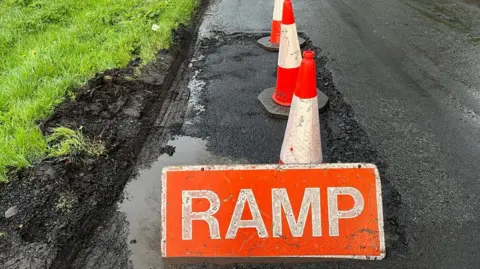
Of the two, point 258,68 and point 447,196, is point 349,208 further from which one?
point 258,68

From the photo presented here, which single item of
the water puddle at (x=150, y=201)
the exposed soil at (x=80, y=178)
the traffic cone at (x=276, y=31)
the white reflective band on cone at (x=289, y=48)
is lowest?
the water puddle at (x=150, y=201)

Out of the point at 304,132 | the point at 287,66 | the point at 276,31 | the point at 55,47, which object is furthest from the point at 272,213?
the point at 55,47

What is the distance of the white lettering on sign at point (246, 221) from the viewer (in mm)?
2441

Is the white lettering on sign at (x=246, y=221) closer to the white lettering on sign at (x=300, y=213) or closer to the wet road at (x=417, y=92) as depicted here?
the white lettering on sign at (x=300, y=213)

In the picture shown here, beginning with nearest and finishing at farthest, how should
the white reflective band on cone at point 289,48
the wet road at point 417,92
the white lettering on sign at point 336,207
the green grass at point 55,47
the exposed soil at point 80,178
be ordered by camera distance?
1. the white lettering on sign at point 336,207
2. the exposed soil at point 80,178
3. the wet road at point 417,92
4. the green grass at point 55,47
5. the white reflective band on cone at point 289,48

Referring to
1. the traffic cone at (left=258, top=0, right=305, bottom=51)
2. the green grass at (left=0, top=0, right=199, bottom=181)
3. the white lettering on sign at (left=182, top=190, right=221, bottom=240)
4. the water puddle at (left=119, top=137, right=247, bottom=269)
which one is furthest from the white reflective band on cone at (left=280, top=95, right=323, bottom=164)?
the traffic cone at (left=258, top=0, right=305, bottom=51)

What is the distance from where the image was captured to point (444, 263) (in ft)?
8.13

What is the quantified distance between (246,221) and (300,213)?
0.32m

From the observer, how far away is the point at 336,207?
7.93 ft

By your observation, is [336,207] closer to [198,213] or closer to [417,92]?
[198,213]

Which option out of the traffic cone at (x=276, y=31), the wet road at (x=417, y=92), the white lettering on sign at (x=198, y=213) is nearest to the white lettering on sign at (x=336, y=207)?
the wet road at (x=417, y=92)

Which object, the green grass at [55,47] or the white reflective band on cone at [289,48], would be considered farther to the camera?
the white reflective band on cone at [289,48]

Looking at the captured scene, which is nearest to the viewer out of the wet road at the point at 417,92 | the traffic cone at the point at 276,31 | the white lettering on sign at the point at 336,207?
the white lettering on sign at the point at 336,207

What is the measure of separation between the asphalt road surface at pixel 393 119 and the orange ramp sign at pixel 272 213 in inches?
7.9
